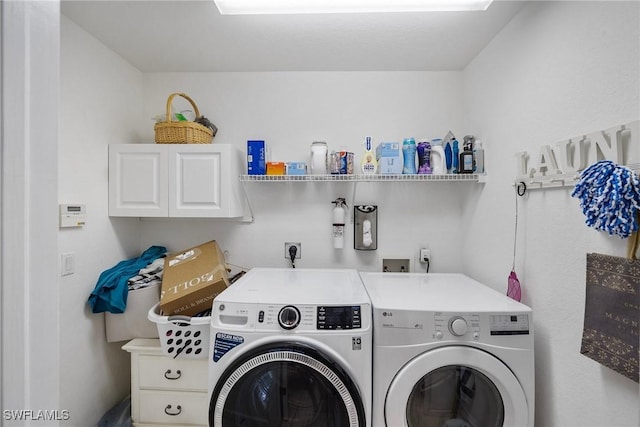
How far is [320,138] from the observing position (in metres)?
2.05

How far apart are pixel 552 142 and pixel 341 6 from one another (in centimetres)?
114

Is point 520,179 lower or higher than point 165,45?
lower

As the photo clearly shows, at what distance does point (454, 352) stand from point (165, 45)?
2.31 meters

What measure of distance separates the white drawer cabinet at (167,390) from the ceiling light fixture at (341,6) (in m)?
1.86

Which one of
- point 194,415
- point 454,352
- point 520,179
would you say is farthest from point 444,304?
point 194,415

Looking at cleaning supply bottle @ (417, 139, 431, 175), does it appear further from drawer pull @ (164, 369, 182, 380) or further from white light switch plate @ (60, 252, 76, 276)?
white light switch plate @ (60, 252, 76, 276)

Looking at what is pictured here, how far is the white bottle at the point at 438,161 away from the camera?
5.76 ft

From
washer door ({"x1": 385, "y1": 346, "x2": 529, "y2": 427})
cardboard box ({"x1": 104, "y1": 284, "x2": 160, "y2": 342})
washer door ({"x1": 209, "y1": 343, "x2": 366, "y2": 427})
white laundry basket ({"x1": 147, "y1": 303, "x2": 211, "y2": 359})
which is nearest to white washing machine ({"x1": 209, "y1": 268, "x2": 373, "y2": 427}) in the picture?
washer door ({"x1": 209, "y1": 343, "x2": 366, "y2": 427})

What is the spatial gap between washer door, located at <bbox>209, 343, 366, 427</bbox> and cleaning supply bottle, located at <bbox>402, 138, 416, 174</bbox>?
120 cm

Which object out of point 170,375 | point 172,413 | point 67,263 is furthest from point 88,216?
point 172,413

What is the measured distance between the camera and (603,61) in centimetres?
98

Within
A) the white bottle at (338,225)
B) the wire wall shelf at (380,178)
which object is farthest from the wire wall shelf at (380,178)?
the white bottle at (338,225)

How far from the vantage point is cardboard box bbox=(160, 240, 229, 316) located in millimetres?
1487

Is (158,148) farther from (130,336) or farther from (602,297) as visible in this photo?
(602,297)
